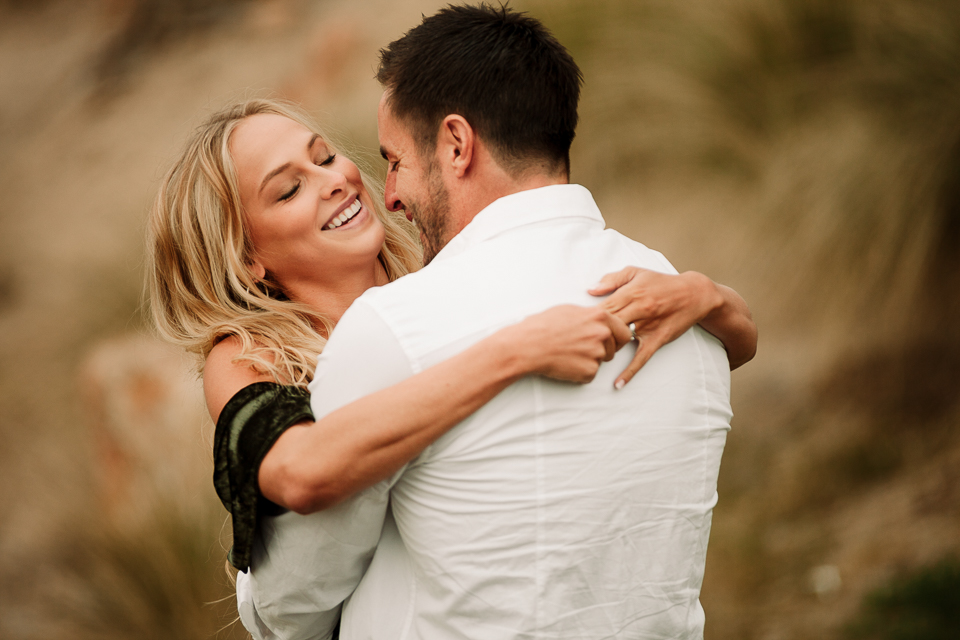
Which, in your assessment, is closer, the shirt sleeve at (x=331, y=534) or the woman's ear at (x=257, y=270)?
the shirt sleeve at (x=331, y=534)

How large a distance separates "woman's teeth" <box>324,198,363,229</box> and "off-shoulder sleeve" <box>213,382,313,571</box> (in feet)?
1.95

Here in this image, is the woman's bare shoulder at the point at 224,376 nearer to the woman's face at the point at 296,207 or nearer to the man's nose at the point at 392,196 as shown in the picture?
the woman's face at the point at 296,207

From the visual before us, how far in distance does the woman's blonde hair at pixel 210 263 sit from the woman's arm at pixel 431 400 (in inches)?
22.3

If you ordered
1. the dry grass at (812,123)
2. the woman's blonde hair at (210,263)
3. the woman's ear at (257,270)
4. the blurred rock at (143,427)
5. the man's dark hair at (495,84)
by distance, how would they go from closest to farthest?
1. the man's dark hair at (495,84)
2. the woman's blonde hair at (210,263)
3. the woman's ear at (257,270)
4. the dry grass at (812,123)
5. the blurred rock at (143,427)

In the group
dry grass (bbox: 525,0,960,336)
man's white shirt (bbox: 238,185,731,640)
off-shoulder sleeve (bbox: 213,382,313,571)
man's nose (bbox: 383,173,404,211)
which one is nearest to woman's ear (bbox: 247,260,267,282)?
man's nose (bbox: 383,173,404,211)

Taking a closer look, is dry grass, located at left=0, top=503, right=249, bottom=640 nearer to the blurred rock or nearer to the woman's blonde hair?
the blurred rock

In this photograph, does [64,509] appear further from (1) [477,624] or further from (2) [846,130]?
(2) [846,130]

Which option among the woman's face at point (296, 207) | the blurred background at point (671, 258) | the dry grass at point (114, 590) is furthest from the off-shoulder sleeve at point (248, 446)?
the dry grass at point (114, 590)

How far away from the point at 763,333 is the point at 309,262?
105 inches

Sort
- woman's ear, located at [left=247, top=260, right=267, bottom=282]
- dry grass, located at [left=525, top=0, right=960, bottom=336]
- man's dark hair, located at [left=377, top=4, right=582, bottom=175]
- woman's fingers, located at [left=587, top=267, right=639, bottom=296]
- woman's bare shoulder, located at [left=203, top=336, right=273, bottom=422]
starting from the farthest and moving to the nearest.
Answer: dry grass, located at [left=525, top=0, right=960, bottom=336], woman's ear, located at [left=247, top=260, right=267, bottom=282], woman's bare shoulder, located at [left=203, top=336, right=273, bottom=422], man's dark hair, located at [left=377, top=4, right=582, bottom=175], woman's fingers, located at [left=587, top=267, right=639, bottom=296]

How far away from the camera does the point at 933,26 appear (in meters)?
3.54

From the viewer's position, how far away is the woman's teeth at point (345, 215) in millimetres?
1768

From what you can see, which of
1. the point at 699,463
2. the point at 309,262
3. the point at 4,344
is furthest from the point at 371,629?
the point at 4,344

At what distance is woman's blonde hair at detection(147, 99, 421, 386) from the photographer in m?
1.67
